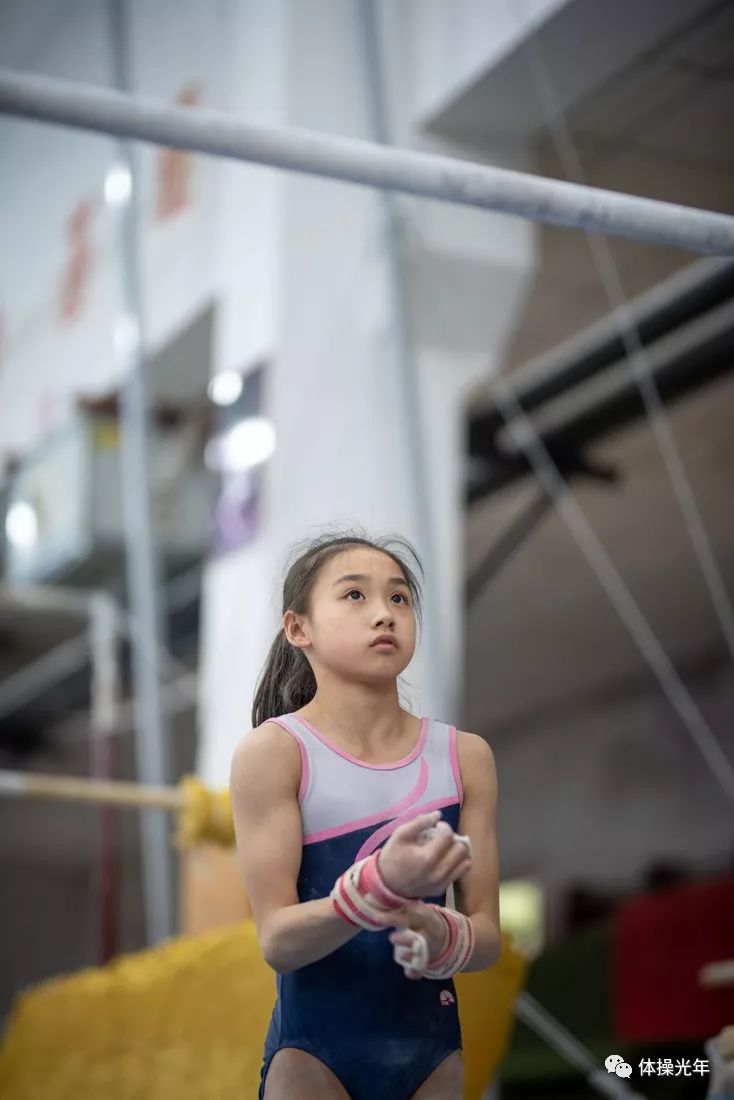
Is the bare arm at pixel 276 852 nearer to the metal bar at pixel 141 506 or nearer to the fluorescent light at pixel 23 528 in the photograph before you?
the metal bar at pixel 141 506

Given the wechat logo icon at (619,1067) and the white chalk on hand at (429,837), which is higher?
the white chalk on hand at (429,837)

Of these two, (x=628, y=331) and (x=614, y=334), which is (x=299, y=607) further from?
(x=614, y=334)

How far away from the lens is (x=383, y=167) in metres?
1.64

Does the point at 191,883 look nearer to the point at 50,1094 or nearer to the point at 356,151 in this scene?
the point at 50,1094

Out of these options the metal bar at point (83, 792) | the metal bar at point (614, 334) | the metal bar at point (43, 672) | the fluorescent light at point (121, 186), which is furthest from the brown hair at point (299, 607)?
the metal bar at point (43, 672)

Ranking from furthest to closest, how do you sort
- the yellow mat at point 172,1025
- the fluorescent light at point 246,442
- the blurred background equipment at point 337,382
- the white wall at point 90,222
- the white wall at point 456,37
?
the white wall at point 90,222 < the white wall at point 456,37 < the fluorescent light at point 246,442 < the blurred background equipment at point 337,382 < the yellow mat at point 172,1025

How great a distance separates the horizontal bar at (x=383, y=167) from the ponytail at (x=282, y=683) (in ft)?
1.89

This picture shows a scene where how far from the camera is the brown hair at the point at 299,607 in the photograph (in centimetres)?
133

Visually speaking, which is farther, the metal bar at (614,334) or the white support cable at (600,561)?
the white support cable at (600,561)

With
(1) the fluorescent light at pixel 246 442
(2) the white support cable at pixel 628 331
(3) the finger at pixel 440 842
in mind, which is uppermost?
(2) the white support cable at pixel 628 331

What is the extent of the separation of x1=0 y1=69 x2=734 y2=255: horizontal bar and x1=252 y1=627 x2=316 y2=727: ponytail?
0.57m

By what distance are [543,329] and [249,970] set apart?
513 centimetres

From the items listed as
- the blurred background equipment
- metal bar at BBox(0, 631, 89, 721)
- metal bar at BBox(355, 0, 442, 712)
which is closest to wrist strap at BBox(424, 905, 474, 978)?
the blurred background equipment

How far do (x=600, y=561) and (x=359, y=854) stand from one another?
7.97m
